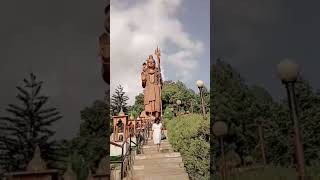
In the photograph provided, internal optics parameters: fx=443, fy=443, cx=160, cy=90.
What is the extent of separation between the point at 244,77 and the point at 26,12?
1748mm

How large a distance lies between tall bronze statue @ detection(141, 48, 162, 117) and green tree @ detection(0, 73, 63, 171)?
1.42 meters

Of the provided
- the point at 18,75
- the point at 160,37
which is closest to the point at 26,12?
the point at 18,75

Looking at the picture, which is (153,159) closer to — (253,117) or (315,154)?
(253,117)

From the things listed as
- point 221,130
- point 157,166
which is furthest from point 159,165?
point 221,130

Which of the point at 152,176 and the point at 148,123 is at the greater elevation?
the point at 148,123

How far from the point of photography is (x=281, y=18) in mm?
3184

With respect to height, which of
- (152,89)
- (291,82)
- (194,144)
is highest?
(152,89)

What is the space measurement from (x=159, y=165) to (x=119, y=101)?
1079 millimetres

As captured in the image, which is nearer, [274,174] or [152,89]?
[274,174]

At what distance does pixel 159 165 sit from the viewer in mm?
4125

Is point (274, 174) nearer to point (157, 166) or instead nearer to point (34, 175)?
point (157, 166)

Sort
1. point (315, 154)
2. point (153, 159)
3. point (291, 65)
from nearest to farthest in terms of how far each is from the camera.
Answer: point (291, 65), point (315, 154), point (153, 159)

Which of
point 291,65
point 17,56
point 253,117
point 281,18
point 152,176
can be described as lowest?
point 152,176

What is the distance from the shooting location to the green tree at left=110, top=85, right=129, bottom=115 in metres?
4.25
